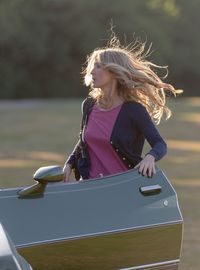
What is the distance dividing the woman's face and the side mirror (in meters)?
1.05

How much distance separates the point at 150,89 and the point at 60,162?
11.0 m

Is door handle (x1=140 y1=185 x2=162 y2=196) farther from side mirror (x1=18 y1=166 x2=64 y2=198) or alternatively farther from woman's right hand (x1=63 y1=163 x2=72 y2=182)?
woman's right hand (x1=63 y1=163 x2=72 y2=182)

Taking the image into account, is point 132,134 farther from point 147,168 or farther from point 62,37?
point 62,37

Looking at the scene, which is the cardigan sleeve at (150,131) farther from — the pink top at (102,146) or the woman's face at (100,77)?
the woman's face at (100,77)

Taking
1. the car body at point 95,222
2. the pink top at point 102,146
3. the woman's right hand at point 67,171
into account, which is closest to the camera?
the car body at point 95,222

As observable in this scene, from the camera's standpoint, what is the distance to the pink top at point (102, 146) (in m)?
5.32

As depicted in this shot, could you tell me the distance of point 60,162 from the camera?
53.7ft

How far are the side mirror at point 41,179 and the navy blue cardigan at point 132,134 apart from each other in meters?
0.86

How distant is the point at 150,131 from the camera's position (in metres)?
5.23

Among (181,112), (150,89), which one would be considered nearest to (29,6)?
(181,112)

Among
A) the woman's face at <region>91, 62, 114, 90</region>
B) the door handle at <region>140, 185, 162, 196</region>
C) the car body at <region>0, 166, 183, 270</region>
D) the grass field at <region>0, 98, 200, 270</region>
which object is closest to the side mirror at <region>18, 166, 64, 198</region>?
the car body at <region>0, 166, 183, 270</region>

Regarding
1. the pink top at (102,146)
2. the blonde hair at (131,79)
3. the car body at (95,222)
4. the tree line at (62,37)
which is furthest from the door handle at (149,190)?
the tree line at (62,37)

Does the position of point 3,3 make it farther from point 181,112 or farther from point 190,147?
point 190,147

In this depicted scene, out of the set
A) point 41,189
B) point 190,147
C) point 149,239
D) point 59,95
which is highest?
point 41,189
